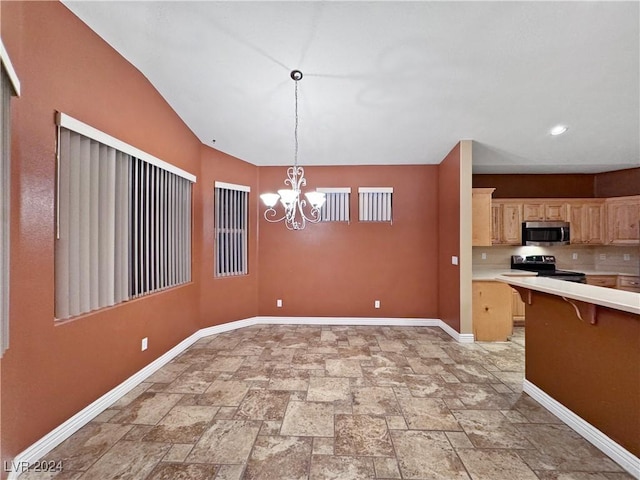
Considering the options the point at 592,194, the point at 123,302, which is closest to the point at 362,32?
the point at 123,302

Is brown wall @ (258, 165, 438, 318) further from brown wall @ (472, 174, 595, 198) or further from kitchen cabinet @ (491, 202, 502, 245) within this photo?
brown wall @ (472, 174, 595, 198)

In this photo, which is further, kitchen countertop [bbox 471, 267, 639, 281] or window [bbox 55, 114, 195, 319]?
kitchen countertop [bbox 471, 267, 639, 281]

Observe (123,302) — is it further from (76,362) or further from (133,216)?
(133,216)

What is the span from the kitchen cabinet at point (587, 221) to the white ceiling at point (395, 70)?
2.97 ft

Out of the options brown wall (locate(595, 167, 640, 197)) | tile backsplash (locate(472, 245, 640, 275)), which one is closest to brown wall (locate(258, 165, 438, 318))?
tile backsplash (locate(472, 245, 640, 275))

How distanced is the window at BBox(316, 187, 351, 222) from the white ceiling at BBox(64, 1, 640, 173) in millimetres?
820

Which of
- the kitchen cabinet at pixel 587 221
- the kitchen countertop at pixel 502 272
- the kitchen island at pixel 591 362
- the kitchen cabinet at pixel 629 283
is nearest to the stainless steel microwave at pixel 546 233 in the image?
the kitchen cabinet at pixel 587 221

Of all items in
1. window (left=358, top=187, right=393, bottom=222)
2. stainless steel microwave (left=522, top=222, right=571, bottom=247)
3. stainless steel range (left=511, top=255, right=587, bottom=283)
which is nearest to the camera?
stainless steel microwave (left=522, top=222, right=571, bottom=247)

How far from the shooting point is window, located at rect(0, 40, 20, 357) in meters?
1.47

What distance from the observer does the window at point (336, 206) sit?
4.80 metres

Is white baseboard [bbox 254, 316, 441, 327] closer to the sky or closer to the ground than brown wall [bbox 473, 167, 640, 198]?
closer to the ground

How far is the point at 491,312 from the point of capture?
3.91m

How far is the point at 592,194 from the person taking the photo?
5168mm

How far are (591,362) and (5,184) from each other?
3873 mm
